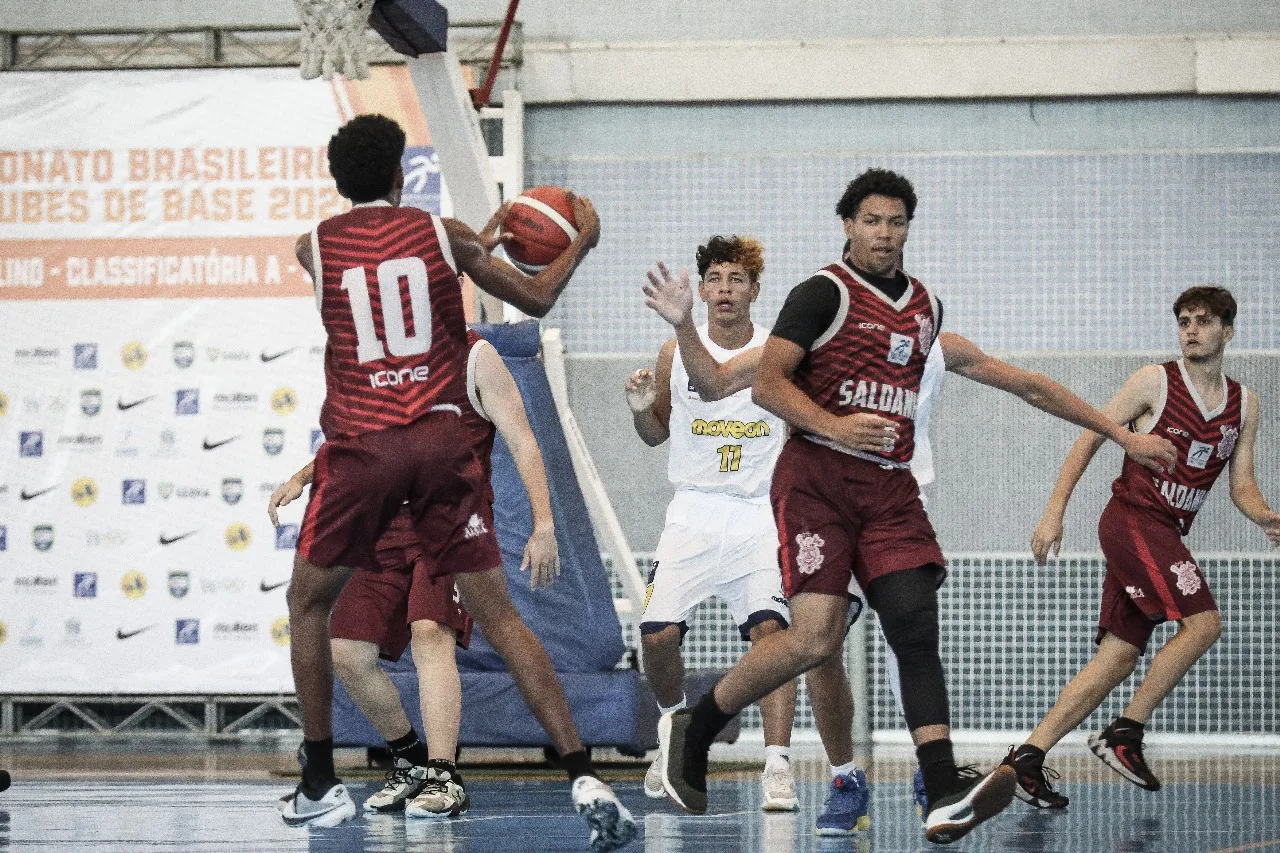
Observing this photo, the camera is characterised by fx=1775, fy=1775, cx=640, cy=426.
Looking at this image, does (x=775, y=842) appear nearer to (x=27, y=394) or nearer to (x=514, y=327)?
(x=514, y=327)

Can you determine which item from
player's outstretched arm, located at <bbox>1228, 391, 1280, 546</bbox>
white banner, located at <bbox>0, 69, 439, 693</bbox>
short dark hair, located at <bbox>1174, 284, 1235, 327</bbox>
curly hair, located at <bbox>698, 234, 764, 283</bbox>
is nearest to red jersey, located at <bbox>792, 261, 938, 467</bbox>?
curly hair, located at <bbox>698, 234, 764, 283</bbox>

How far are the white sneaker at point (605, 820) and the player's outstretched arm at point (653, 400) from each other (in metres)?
1.97

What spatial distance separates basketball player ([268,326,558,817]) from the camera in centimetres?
535

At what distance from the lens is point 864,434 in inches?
185

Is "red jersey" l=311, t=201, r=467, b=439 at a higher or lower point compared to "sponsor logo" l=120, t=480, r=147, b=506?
higher

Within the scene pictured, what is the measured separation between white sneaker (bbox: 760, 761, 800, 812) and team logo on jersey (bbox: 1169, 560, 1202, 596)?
1663 millimetres

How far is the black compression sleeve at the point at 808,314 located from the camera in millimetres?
4812

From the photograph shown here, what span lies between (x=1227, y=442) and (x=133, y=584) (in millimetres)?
6641

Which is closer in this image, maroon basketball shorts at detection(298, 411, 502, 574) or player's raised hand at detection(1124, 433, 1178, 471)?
maroon basketball shorts at detection(298, 411, 502, 574)

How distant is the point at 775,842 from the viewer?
4.96m

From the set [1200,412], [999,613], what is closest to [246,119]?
[999,613]

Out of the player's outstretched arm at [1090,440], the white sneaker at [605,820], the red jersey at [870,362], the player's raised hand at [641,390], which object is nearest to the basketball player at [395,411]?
the white sneaker at [605,820]

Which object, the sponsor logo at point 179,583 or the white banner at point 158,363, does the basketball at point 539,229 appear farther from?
the sponsor logo at point 179,583

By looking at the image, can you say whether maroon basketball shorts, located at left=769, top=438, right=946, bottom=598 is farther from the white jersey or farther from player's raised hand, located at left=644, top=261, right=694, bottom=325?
the white jersey
